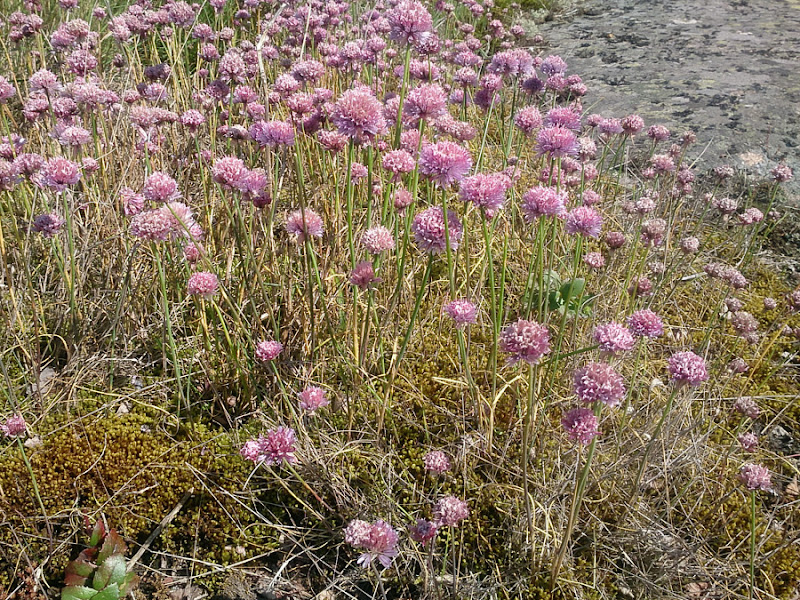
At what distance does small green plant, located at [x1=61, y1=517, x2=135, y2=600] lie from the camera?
1500 mm

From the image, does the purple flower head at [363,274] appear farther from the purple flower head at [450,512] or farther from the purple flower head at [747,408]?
the purple flower head at [747,408]

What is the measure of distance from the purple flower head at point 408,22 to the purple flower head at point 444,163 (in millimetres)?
486

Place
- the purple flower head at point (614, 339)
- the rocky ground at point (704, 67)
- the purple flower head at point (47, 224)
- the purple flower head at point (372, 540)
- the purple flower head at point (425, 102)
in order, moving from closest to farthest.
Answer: the purple flower head at point (372, 540)
the purple flower head at point (614, 339)
the purple flower head at point (425, 102)
the purple flower head at point (47, 224)
the rocky ground at point (704, 67)

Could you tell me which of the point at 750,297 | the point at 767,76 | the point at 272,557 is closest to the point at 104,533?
the point at 272,557

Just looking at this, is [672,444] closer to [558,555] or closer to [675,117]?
[558,555]

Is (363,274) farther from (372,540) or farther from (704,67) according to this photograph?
(704,67)

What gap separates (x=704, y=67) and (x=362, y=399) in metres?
4.11

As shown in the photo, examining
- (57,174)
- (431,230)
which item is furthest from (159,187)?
(431,230)

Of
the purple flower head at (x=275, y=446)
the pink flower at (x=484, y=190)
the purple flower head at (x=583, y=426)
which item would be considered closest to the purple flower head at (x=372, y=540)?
the purple flower head at (x=275, y=446)

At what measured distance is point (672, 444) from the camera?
5.93 feet

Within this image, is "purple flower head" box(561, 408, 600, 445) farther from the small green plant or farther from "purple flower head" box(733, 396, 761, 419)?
the small green plant

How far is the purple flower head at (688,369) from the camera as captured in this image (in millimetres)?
1402

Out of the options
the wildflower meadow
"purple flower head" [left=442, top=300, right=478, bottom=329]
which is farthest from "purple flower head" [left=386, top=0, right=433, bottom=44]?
"purple flower head" [left=442, top=300, right=478, bottom=329]

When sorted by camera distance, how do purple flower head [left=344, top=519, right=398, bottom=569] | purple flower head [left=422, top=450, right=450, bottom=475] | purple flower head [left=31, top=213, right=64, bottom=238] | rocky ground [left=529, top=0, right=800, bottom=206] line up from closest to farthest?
purple flower head [left=344, top=519, right=398, bottom=569]
purple flower head [left=422, top=450, right=450, bottom=475]
purple flower head [left=31, top=213, right=64, bottom=238]
rocky ground [left=529, top=0, right=800, bottom=206]
